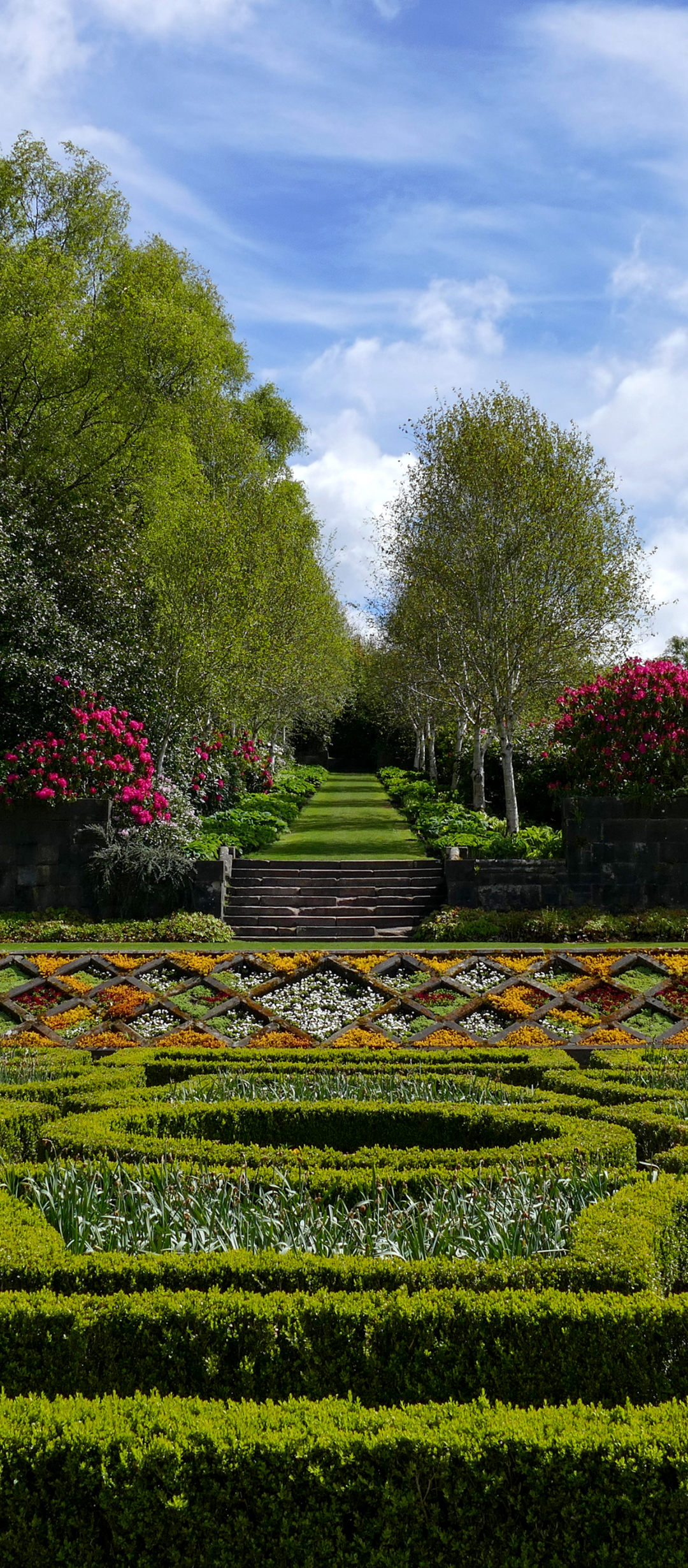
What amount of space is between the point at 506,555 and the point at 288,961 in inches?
440

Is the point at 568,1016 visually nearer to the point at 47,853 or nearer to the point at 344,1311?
the point at 344,1311

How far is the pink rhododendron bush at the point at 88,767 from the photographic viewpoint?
14.0 meters

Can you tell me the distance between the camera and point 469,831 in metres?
17.2

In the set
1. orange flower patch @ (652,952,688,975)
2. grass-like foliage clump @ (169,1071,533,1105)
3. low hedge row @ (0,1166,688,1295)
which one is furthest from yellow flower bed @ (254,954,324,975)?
low hedge row @ (0,1166,688,1295)

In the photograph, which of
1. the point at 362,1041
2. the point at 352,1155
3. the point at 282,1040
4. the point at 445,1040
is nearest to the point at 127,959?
the point at 282,1040

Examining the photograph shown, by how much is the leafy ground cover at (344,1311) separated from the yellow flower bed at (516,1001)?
247 centimetres

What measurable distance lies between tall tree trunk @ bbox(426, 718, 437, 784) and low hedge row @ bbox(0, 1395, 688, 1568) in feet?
91.5

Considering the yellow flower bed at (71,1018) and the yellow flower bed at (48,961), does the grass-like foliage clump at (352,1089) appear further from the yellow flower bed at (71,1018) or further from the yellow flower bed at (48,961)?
the yellow flower bed at (48,961)

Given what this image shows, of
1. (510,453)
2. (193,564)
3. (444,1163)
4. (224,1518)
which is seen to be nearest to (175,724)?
(193,564)

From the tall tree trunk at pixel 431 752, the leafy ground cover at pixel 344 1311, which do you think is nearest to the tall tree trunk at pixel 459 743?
the tall tree trunk at pixel 431 752

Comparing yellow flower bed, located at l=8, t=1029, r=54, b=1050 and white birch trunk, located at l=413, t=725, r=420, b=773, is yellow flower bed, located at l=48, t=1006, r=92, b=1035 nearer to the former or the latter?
yellow flower bed, located at l=8, t=1029, r=54, b=1050

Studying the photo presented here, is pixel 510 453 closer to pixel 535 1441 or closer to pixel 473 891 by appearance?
pixel 473 891

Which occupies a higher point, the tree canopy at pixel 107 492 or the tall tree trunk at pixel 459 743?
the tree canopy at pixel 107 492

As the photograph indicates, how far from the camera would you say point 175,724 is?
17391 mm
